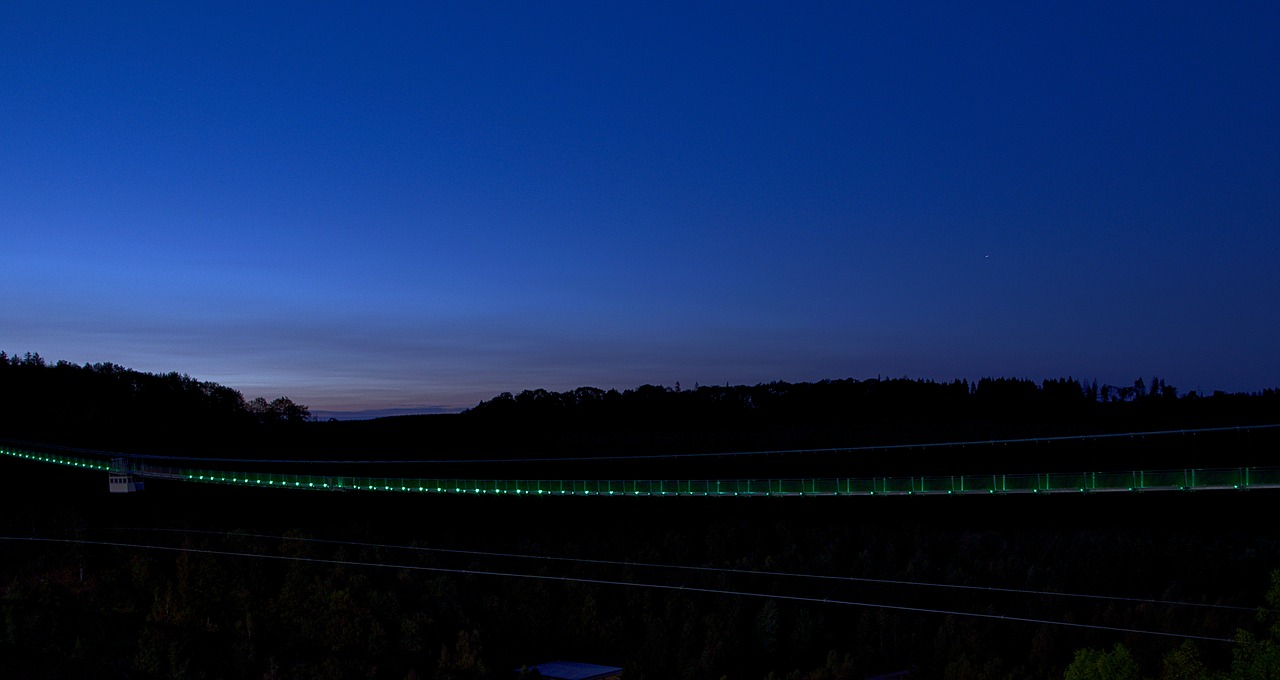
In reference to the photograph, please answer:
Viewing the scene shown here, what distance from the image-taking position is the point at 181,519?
137 ft

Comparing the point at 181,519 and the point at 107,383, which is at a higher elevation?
the point at 107,383

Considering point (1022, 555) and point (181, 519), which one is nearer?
point (1022, 555)

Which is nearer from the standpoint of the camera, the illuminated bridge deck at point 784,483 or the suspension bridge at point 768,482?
the illuminated bridge deck at point 784,483

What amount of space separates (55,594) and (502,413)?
70772mm

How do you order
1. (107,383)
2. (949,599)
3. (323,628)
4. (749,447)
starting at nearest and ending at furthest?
(323,628) → (949,599) → (749,447) → (107,383)

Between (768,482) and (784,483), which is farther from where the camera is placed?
(784,483)

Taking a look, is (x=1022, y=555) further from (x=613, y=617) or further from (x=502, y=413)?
(x=502, y=413)

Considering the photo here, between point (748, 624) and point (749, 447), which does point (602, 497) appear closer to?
point (748, 624)

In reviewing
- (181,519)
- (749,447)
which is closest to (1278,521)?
(181,519)

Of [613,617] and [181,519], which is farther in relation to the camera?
[181,519]

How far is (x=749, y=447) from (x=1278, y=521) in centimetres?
5195

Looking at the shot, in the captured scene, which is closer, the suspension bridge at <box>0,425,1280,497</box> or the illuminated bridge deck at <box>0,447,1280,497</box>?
the illuminated bridge deck at <box>0,447,1280,497</box>

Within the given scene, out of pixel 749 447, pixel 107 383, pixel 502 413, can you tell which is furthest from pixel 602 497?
pixel 107 383

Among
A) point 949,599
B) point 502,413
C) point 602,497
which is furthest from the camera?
point 502,413
